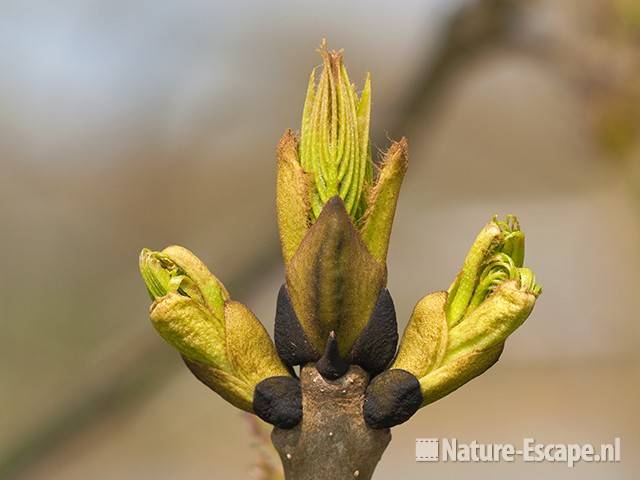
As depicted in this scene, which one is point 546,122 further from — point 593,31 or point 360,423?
point 360,423

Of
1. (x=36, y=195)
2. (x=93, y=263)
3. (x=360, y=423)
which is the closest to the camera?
(x=360, y=423)

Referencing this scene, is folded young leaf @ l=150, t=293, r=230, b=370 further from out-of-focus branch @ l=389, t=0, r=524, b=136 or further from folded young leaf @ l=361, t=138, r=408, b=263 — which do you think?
out-of-focus branch @ l=389, t=0, r=524, b=136

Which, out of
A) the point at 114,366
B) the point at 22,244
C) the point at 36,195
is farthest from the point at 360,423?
the point at 36,195

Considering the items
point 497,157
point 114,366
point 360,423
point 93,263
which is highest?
point 497,157

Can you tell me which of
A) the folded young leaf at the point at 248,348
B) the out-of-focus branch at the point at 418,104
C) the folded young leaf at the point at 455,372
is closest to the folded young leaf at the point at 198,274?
the folded young leaf at the point at 248,348

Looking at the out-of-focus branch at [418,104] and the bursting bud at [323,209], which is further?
the out-of-focus branch at [418,104]

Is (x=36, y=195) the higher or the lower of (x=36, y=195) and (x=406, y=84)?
the higher

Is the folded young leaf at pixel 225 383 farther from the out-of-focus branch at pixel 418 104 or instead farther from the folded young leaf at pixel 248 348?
the out-of-focus branch at pixel 418 104

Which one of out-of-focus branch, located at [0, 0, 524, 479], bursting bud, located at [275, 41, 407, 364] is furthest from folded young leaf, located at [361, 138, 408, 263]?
out-of-focus branch, located at [0, 0, 524, 479]

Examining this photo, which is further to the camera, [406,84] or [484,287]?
[406,84]

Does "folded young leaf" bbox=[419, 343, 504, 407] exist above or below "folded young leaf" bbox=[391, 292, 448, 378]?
below

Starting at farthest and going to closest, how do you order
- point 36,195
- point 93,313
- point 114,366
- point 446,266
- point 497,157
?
point 497,157, point 446,266, point 36,195, point 93,313, point 114,366
